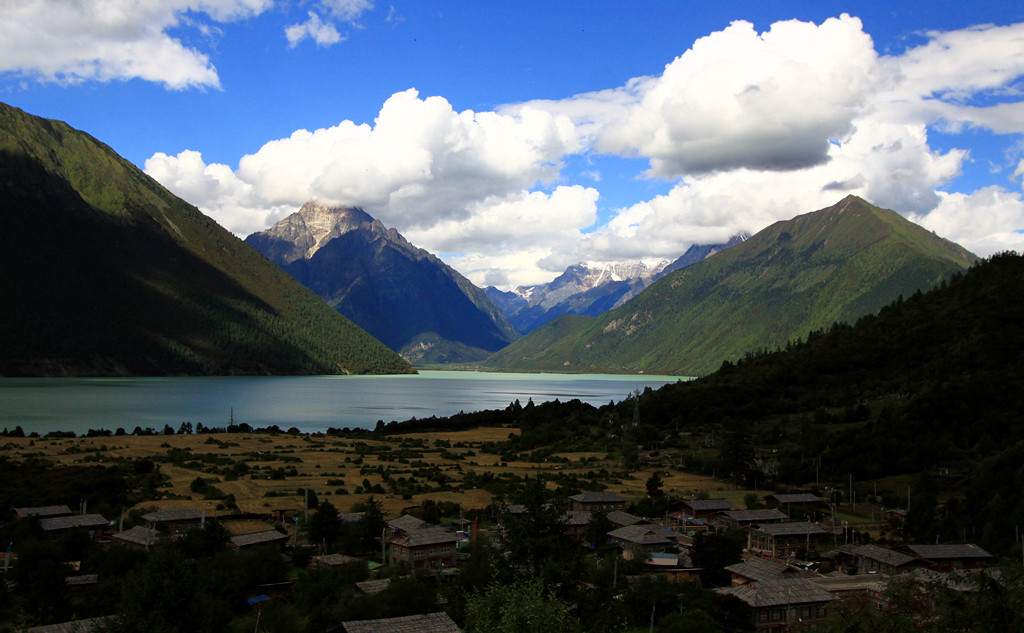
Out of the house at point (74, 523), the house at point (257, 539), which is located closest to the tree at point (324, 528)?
the house at point (257, 539)

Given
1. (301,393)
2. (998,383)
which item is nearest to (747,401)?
(998,383)

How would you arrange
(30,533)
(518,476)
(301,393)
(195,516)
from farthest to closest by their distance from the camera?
(301,393) → (518,476) → (195,516) → (30,533)

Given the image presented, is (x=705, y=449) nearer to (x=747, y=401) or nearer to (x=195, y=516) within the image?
(x=747, y=401)

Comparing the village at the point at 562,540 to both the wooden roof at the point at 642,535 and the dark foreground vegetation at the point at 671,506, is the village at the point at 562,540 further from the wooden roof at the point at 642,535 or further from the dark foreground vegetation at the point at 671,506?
the dark foreground vegetation at the point at 671,506

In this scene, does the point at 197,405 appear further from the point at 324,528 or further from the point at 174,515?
the point at 324,528

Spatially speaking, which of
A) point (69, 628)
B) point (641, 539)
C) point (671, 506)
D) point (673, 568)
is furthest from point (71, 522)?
point (671, 506)

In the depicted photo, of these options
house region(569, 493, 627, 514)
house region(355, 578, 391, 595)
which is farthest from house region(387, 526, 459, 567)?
house region(569, 493, 627, 514)
